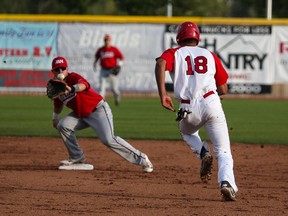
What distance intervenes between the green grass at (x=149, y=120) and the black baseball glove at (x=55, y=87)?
5.02 meters

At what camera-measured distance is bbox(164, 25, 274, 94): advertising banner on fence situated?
2859 cm

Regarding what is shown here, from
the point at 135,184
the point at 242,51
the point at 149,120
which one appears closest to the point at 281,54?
the point at 242,51

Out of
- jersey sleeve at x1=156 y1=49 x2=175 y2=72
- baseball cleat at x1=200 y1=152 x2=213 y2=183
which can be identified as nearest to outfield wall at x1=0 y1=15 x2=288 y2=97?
baseball cleat at x1=200 y1=152 x2=213 y2=183

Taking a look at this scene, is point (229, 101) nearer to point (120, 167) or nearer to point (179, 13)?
point (120, 167)

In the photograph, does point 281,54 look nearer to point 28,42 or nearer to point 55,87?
point 28,42

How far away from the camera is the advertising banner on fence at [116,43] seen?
28391mm

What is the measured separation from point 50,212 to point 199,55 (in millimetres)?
2072

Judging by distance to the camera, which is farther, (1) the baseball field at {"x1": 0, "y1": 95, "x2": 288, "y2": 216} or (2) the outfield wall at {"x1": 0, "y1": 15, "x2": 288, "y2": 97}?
(2) the outfield wall at {"x1": 0, "y1": 15, "x2": 288, "y2": 97}

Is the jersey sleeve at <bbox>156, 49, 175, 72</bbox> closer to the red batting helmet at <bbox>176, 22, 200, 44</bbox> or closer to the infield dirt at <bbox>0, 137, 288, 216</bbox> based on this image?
the red batting helmet at <bbox>176, 22, 200, 44</bbox>

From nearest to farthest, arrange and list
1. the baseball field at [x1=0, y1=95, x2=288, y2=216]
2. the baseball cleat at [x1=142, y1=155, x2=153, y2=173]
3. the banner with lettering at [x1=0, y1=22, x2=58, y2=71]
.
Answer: the baseball field at [x1=0, y1=95, x2=288, y2=216], the baseball cleat at [x1=142, y1=155, x2=153, y2=173], the banner with lettering at [x1=0, y1=22, x2=58, y2=71]

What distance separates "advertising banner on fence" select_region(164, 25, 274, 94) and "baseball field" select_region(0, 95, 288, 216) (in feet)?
31.6

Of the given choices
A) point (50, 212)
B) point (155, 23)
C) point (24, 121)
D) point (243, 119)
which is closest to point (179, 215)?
Result: point (50, 212)

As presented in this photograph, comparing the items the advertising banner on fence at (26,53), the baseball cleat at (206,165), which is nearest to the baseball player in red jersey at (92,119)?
the baseball cleat at (206,165)

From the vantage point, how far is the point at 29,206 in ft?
25.3
